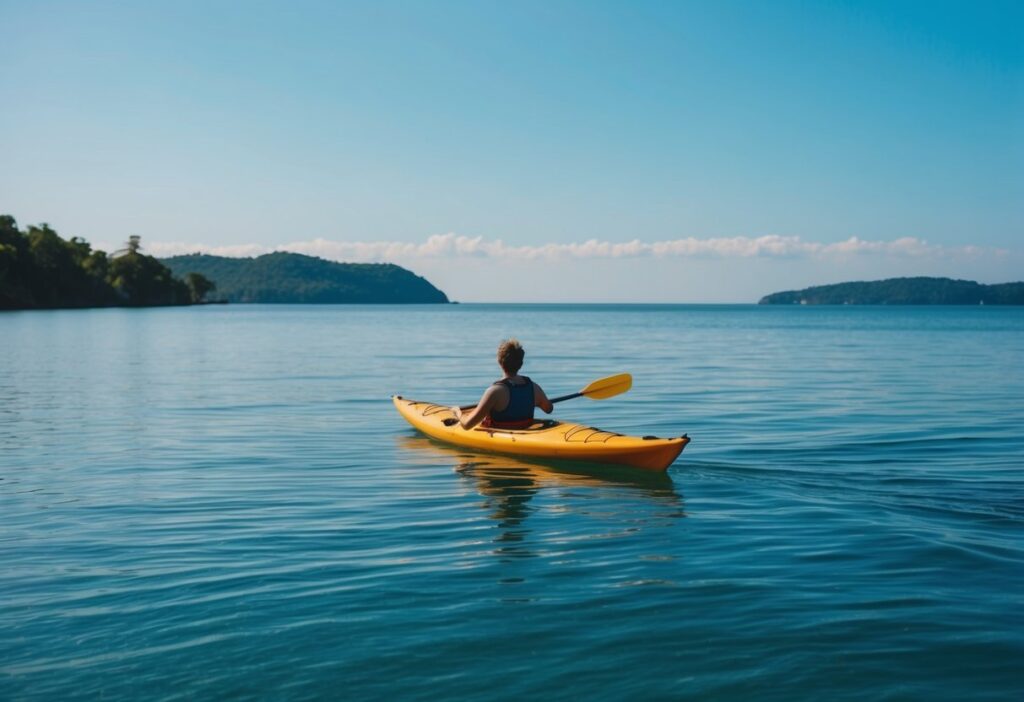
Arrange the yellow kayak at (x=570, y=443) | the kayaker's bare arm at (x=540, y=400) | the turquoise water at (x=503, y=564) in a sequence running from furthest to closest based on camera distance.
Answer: the kayaker's bare arm at (x=540, y=400) → the yellow kayak at (x=570, y=443) → the turquoise water at (x=503, y=564)

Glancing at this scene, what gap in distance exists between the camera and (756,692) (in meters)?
5.01

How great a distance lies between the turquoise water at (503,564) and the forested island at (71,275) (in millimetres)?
97203

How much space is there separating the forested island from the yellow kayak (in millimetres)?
99152

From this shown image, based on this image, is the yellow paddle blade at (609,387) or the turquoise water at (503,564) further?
the yellow paddle blade at (609,387)

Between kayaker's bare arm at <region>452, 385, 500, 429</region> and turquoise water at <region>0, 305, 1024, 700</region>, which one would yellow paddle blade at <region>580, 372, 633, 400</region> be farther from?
kayaker's bare arm at <region>452, 385, 500, 429</region>

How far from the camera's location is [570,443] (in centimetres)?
1148

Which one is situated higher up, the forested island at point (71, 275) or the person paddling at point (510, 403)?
the forested island at point (71, 275)

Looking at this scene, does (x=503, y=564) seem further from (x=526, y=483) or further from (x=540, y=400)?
(x=540, y=400)

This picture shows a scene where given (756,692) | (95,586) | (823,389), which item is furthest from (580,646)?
(823,389)

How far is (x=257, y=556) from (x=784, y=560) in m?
4.22

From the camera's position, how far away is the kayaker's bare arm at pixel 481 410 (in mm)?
12297

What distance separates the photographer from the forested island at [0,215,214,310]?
103 meters

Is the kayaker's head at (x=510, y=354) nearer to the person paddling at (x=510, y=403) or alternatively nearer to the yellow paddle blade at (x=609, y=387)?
the person paddling at (x=510, y=403)

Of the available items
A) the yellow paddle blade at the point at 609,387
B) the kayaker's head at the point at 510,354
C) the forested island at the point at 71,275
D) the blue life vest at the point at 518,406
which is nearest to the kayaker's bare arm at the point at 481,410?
the blue life vest at the point at 518,406
